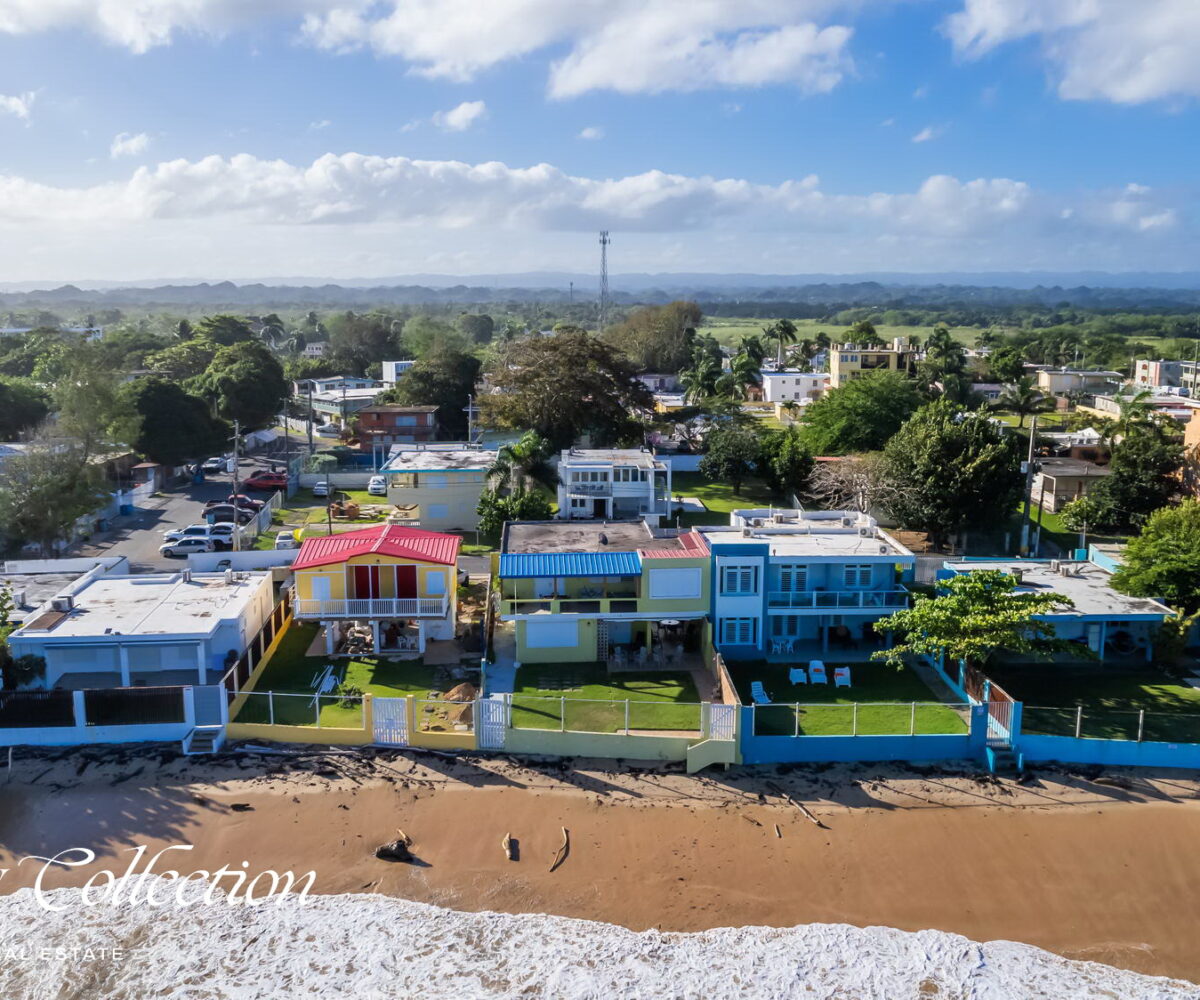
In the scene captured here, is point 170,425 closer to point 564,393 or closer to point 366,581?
Result: point 564,393

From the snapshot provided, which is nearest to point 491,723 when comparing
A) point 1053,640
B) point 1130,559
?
point 1053,640

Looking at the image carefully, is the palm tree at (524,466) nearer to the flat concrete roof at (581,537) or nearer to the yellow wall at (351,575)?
the flat concrete roof at (581,537)

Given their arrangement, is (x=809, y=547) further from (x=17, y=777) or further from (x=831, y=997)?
(x=17, y=777)

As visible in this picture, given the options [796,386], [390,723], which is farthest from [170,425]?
[796,386]

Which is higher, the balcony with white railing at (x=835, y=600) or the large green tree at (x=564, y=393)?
the large green tree at (x=564, y=393)

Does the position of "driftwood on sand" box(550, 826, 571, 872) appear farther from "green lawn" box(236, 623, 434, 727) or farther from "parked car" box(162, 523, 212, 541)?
"parked car" box(162, 523, 212, 541)

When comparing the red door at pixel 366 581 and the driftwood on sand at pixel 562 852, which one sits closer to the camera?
the driftwood on sand at pixel 562 852

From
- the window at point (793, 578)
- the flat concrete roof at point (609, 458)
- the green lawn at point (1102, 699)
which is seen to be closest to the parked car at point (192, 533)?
the flat concrete roof at point (609, 458)

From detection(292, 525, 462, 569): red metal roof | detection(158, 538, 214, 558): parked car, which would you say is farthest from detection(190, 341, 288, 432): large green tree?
detection(292, 525, 462, 569): red metal roof
